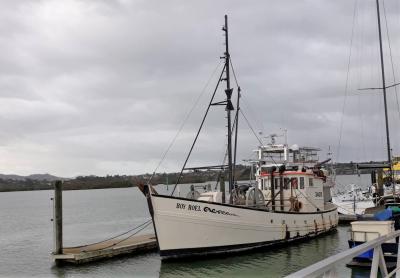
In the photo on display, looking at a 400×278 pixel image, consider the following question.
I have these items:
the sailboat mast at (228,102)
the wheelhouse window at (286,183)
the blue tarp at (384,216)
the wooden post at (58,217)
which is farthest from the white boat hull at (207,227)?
the blue tarp at (384,216)

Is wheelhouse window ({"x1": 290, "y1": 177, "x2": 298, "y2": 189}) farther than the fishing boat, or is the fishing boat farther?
wheelhouse window ({"x1": 290, "y1": 177, "x2": 298, "y2": 189})

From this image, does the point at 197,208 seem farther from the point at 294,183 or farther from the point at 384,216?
the point at 294,183

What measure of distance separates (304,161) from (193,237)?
12.0 m

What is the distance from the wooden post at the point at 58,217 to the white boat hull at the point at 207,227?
15.0 feet

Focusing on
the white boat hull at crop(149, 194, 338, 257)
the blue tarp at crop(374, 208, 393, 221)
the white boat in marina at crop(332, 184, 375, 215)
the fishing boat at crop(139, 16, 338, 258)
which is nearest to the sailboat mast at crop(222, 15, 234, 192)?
the fishing boat at crop(139, 16, 338, 258)

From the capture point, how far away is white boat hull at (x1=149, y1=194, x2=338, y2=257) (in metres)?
18.8

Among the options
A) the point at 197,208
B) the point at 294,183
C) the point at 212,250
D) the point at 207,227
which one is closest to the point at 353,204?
the point at 294,183

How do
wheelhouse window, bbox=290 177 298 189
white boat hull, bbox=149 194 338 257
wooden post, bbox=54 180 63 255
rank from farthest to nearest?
1. wheelhouse window, bbox=290 177 298 189
2. wooden post, bbox=54 180 63 255
3. white boat hull, bbox=149 194 338 257

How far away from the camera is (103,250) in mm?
20328

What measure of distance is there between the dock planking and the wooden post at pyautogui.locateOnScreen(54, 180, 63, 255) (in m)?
0.36

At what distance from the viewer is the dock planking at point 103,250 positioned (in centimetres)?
1958

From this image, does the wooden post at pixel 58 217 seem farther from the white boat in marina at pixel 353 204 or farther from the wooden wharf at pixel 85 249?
the white boat in marina at pixel 353 204

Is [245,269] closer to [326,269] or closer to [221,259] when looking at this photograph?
[221,259]

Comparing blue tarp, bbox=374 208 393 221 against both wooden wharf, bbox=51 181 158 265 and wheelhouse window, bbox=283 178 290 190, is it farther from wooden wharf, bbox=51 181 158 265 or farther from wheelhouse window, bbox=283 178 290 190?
wooden wharf, bbox=51 181 158 265
